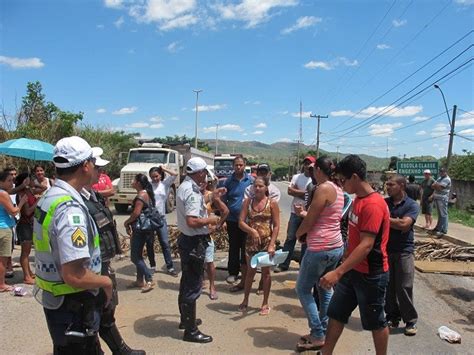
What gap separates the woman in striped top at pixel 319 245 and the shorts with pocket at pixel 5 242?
13.0 feet

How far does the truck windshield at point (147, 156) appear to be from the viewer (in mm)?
17594

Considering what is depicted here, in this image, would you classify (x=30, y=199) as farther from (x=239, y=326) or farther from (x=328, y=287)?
(x=328, y=287)

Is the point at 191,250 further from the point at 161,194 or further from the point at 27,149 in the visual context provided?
the point at 27,149

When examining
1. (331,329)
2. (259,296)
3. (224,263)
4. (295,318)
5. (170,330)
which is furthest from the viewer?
(224,263)

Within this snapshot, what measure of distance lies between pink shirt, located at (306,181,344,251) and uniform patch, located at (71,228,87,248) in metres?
2.28

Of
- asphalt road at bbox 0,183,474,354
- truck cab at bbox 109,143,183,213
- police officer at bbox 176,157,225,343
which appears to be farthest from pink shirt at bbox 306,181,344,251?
truck cab at bbox 109,143,183,213

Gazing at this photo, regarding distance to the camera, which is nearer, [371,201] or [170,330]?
[371,201]

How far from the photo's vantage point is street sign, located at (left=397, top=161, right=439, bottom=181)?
1934cm

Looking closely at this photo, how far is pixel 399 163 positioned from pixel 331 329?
18.8m

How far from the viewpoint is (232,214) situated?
250 inches

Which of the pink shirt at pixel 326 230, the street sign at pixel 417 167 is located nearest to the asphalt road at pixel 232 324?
the pink shirt at pixel 326 230

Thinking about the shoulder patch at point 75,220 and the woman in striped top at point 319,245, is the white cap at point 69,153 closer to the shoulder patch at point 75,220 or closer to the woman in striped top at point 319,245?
the shoulder patch at point 75,220

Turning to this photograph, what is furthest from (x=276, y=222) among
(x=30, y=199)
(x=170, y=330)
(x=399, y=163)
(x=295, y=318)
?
(x=399, y=163)

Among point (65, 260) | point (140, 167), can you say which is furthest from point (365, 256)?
point (140, 167)
